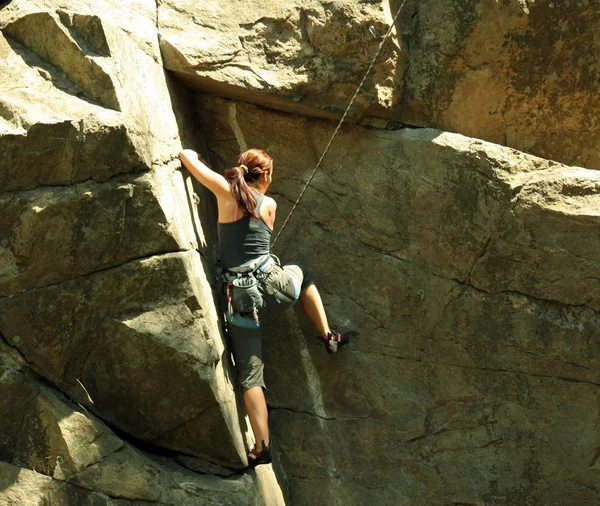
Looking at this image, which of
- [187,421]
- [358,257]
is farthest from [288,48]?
[187,421]

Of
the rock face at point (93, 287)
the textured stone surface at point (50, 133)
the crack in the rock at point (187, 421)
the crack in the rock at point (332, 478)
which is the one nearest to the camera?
the textured stone surface at point (50, 133)

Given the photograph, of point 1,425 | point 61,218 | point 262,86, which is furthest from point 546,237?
point 1,425

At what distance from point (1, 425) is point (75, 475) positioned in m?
0.49

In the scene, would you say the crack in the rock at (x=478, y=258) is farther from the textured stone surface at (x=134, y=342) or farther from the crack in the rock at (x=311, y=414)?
the textured stone surface at (x=134, y=342)

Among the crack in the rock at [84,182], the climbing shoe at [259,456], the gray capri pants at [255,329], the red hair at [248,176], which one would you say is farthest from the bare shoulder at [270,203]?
the climbing shoe at [259,456]

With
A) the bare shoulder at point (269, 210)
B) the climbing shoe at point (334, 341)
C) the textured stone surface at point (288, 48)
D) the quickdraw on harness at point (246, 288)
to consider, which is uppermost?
the textured stone surface at point (288, 48)

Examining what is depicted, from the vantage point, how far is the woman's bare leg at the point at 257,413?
5293 millimetres

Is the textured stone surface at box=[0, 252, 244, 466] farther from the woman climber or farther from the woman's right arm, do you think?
the woman's right arm

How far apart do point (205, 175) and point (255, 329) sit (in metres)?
0.98

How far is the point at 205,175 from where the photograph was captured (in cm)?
523

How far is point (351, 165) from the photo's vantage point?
5.77 m

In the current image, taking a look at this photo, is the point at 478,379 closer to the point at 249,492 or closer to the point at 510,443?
the point at 510,443

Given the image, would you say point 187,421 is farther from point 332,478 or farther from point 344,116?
point 344,116

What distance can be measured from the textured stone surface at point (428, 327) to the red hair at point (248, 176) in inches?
20.2
